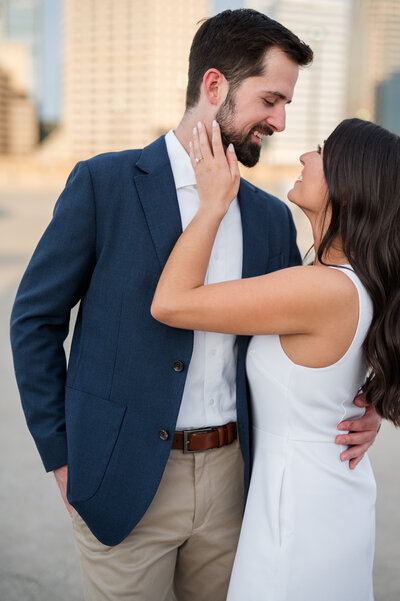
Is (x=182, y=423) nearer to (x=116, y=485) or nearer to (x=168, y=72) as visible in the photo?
(x=116, y=485)

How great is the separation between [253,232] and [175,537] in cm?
94

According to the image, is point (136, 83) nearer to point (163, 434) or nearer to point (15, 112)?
point (15, 112)

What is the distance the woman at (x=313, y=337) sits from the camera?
1.61m

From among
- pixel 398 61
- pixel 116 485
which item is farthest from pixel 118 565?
pixel 398 61

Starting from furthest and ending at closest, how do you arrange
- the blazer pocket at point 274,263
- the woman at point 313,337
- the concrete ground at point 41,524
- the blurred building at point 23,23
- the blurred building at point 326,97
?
the blurred building at point 23,23 → the blurred building at point 326,97 → the concrete ground at point 41,524 → the blazer pocket at point 274,263 → the woman at point 313,337

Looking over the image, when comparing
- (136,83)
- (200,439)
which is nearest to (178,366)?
(200,439)

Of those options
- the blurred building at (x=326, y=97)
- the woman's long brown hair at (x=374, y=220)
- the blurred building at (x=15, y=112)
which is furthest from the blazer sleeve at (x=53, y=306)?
the blurred building at (x=15, y=112)

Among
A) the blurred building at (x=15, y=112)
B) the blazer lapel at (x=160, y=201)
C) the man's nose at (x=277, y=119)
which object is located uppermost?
the man's nose at (x=277, y=119)

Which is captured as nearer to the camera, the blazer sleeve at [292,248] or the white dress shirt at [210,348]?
the white dress shirt at [210,348]

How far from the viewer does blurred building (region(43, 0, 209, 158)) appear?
108m

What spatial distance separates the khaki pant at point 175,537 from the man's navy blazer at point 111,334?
0.30ft

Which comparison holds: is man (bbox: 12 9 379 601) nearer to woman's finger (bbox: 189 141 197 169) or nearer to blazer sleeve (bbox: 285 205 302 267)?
woman's finger (bbox: 189 141 197 169)

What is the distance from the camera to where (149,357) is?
169cm

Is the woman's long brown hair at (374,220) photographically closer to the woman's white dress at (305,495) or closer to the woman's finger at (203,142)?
the woman's white dress at (305,495)
